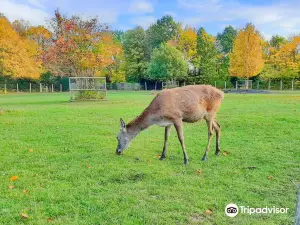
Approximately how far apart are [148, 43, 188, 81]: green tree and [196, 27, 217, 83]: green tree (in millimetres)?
3434

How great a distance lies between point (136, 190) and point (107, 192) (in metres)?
0.44

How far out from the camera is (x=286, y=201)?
4246mm

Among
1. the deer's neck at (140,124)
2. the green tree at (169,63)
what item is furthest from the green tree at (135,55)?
the deer's neck at (140,124)

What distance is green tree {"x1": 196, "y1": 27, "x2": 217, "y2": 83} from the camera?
5212 centimetres

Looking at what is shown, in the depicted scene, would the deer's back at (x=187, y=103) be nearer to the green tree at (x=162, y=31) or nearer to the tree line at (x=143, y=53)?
the tree line at (x=143, y=53)

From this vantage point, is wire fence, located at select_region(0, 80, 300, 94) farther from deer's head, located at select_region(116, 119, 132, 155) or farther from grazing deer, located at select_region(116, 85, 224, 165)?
deer's head, located at select_region(116, 119, 132, 155)

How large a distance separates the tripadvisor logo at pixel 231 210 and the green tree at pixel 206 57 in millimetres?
49198

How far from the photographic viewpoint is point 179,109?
6.38 m

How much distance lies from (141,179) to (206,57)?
50.1 m

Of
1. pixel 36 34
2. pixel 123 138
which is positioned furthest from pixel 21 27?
pixel 123 138

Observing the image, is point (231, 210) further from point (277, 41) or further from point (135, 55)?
point (135, 55)

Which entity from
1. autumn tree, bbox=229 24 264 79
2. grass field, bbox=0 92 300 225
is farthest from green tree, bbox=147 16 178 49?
grass field, bbox=0 92 300 225

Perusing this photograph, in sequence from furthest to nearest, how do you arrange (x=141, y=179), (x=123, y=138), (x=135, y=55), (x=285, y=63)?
(x=135, y=55), (x=285, y=63), (x=123, y=138), (x=141, y=179)

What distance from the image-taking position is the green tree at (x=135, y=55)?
58.2m
